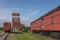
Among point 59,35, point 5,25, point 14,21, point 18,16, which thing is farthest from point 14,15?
point 59,35

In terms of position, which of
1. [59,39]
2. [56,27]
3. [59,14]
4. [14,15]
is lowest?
[59,39]

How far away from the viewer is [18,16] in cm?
10462

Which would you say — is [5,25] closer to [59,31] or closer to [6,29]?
[6,29]

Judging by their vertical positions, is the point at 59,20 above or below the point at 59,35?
above

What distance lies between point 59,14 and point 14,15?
90.2 m

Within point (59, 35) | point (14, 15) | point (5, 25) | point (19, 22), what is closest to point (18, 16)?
point (14, 15)

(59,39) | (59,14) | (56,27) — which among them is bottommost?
(59,39)

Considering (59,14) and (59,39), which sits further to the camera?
(59,39)

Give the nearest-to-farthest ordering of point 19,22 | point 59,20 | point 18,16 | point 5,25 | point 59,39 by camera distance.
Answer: point 59,20, point 59,39, point 5,25, point 19,22, point 18,16

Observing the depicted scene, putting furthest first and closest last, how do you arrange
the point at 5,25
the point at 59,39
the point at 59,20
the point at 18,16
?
the point at 18,16 < the point at 5,25 < the point at 59,39 < the point at 59,20

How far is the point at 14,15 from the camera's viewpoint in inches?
4242

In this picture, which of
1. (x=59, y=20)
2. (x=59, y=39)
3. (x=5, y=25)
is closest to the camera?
(x=59, y=20)

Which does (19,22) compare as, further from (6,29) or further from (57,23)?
(57,23)

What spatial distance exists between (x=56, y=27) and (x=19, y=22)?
7549cm
